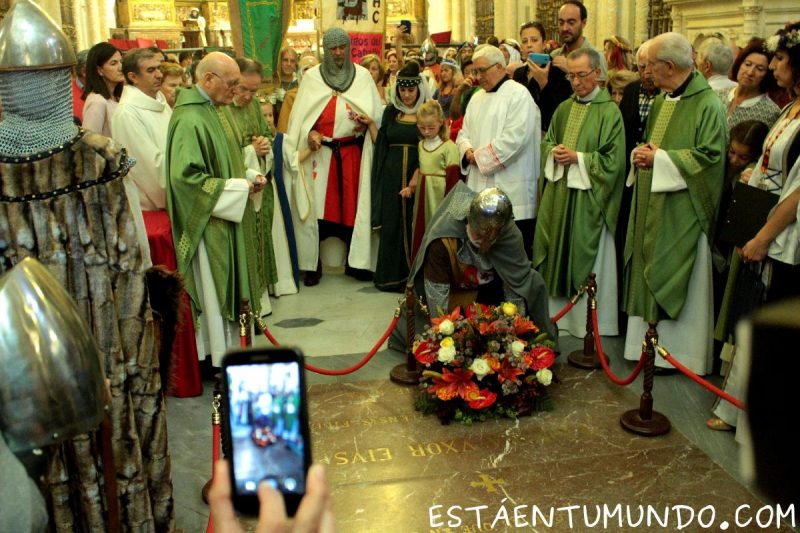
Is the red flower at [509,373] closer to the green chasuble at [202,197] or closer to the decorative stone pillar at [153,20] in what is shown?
the green chasuble at [202,197]

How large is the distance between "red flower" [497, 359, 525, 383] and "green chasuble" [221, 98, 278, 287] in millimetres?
2110

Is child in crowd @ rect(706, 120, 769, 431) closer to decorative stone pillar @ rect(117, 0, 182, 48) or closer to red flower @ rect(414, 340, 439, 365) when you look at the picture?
red flower @ rect(414, 340, 439, 365)

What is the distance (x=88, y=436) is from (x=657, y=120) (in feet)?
12.7

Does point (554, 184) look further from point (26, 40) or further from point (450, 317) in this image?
point (26, 40)

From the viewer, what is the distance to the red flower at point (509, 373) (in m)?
4.57

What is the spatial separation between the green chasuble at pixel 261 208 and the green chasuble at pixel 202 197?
2.13 ft

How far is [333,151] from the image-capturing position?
7531 millimetres

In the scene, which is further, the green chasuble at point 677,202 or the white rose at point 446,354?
the green chasuble at point 677,202

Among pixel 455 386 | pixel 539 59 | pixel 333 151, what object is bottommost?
pixel 455 386

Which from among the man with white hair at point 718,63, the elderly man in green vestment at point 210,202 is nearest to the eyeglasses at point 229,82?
the elderly man in green vestment at point 210,202

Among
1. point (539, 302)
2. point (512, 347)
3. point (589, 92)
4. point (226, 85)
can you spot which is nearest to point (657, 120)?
point (589, 92)

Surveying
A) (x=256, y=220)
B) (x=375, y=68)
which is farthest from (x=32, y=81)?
(x=375, y=68)

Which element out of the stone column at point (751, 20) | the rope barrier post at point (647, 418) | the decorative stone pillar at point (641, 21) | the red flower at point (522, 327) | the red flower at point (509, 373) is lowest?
the rope barrier post at point (647, 418)

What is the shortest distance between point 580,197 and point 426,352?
1705mm
